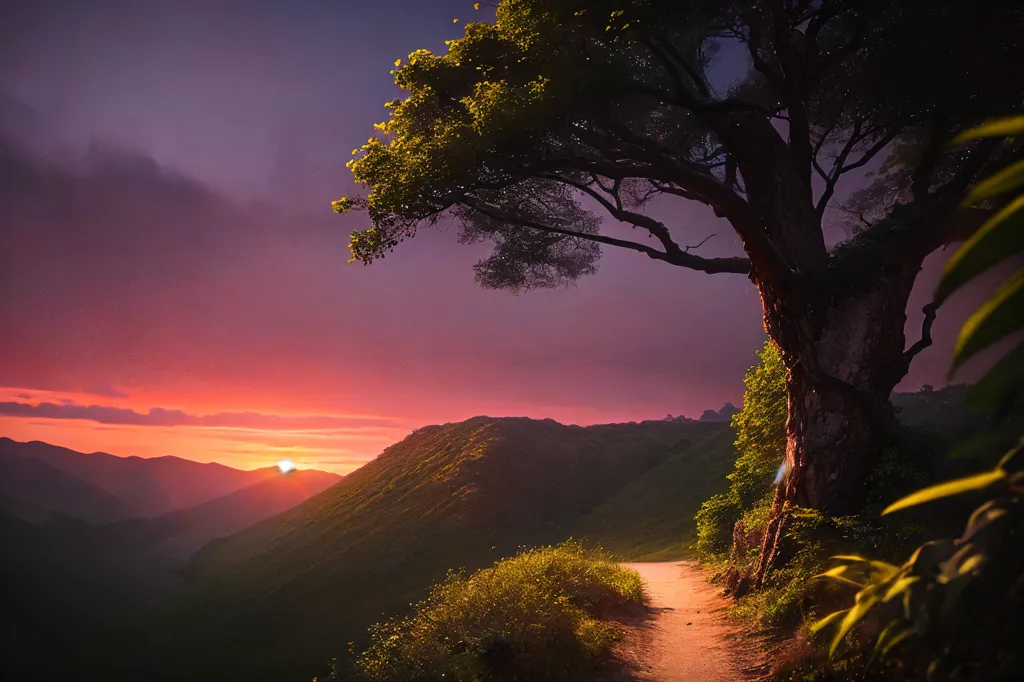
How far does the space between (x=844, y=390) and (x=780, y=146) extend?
5.65 m

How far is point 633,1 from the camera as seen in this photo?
11.2 metres

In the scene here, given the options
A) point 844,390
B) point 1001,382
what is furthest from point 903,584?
point 844,390

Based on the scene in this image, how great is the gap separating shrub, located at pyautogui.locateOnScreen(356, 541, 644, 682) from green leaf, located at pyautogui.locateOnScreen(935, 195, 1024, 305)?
8285mm

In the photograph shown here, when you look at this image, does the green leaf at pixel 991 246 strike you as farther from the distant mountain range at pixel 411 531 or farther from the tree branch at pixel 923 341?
the distant mountain range at pixel 411 531

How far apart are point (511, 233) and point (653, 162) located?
6.55m

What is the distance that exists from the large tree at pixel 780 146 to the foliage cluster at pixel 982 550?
9.84 m

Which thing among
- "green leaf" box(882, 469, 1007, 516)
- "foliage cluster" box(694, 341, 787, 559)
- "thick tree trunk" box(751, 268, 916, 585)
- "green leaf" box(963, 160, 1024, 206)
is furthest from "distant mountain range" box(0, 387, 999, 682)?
"green leaf" box(963, 160, 1024, 206)

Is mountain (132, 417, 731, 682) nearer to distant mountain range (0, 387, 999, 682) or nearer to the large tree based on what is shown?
distant mountain range (0, 387, 999, 682)

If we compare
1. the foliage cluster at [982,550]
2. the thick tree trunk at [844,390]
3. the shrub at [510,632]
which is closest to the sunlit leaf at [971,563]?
the foliage cluster at [982,550]

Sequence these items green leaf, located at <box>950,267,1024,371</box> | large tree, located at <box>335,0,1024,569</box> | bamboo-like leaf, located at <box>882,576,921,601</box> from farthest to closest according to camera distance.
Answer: large tree, located at <box>335,0,1024,569</box> → bamboo-like leaf, located at <box>882,576,921,601</box> → green leaf, located at <box>950,267,1024,371</box>

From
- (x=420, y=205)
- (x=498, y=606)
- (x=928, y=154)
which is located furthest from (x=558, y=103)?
(x=498, y=606)

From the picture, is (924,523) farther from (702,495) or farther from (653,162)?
(702,495)

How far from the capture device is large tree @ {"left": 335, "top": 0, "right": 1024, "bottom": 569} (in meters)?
11.7

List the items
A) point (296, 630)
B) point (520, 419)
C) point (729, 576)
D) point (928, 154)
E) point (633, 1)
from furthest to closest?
point (520, 419), point (296, 630), point (729, 576), point (928, 154), point (633, 1)
